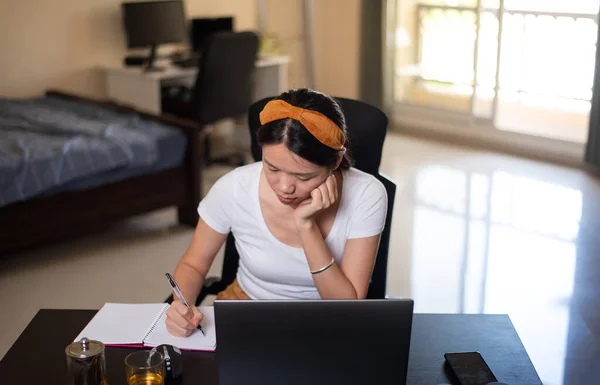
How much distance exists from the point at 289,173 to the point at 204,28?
3707mm

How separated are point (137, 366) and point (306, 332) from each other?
34 cm

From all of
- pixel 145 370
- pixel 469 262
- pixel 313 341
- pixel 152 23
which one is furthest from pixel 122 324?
pixel 152 23

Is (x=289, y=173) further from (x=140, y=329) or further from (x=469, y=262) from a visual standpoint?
(x=469, y=262)

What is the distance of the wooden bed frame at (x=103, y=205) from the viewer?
10.6 feet

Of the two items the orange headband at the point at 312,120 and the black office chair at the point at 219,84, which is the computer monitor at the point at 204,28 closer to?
the black office chair at the point at 219,84

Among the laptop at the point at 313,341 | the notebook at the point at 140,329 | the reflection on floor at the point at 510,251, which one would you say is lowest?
the reflection on floor at the point at 510,251

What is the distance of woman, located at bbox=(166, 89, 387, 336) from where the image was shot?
5.08 feet

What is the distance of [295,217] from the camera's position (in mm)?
1657

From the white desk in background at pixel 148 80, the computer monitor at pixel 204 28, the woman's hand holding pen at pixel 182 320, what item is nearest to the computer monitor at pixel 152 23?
the white desk in background at pixel 148 80

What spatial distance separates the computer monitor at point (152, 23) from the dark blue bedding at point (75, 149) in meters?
0.75

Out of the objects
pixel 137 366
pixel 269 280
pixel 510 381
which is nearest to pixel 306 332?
pixel 137 366

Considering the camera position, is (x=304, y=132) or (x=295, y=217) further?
(x=295, y=217)

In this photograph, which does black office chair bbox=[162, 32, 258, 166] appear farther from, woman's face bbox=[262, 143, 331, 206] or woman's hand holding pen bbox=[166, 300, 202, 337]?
woman's hand holding pen bbox=[166, 300, 202, 337]

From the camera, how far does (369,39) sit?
226 inches
